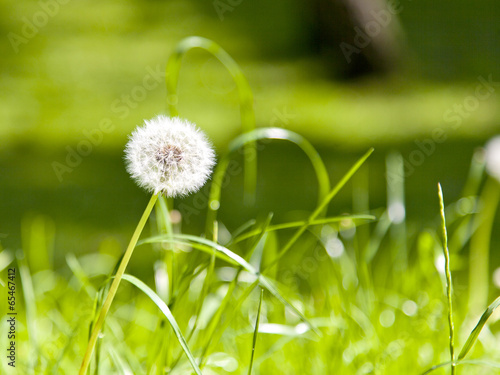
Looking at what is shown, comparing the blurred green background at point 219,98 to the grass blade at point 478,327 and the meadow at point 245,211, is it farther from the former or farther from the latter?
the grass blade at point 478,327

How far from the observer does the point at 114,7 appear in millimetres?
8297

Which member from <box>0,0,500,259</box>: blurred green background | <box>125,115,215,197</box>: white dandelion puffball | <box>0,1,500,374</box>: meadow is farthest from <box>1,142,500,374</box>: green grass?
<box>0,0,500,259</box>: blurred green background

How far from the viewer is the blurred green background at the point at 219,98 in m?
3.70

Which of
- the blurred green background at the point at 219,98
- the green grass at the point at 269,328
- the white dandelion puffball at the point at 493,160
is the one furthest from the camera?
the blurred green background at the point at 219,98

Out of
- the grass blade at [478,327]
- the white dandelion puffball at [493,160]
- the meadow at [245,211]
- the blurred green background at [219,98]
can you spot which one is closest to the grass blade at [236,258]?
the meadow at [245,211]

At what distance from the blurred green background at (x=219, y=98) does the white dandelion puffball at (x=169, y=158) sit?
252 centimetres

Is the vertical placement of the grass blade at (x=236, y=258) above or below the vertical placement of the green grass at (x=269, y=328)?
above

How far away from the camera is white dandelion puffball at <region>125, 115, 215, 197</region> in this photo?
26.6 inches

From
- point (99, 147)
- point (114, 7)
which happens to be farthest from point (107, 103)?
point (114, 7)

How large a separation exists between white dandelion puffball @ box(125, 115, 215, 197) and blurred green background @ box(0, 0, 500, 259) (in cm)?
252

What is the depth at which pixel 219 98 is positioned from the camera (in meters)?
5.80

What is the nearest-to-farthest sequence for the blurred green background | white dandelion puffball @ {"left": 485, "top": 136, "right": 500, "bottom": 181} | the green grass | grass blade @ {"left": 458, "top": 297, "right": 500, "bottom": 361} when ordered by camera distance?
grass blade @ {"left": 458, "top": 297, "right": 500, "bottom": 361} → the green grass → white dandelion puffball @ {"left": 485, "top": 136, "right": 500, "bottom": 181} → the blurred green background

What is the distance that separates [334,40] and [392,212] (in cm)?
531

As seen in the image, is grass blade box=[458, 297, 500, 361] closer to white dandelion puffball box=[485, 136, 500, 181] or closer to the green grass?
the green grass
